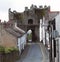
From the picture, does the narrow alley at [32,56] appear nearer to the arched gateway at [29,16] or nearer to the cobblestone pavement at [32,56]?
the cobblestone pavement at [32,56]

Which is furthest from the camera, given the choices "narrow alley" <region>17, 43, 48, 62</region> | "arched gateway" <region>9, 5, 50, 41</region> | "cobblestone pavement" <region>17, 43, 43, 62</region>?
"arched gateway" <region>9, 5, 50, 41</region>

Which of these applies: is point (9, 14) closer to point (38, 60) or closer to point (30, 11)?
point (30, 11)

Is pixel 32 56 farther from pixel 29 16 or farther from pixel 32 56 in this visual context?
pixel 29 16

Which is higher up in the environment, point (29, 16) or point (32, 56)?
point (29, 16)

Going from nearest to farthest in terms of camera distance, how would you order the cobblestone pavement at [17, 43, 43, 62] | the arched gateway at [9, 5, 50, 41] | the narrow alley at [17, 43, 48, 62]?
the narrow alley at [17, 43, 48, 62], the cobblestone pavement at [17, 43, 43, 62], the arched gateway at [9, 5, 50, 41]

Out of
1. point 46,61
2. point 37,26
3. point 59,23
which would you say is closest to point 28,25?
point 37,26

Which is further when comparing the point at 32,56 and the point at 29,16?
the point at 29,16

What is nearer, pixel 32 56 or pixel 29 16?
pixel 32 56

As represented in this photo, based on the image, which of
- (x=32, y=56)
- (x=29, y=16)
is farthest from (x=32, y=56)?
(x=29, y=16)

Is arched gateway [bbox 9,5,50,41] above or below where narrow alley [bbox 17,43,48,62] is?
above

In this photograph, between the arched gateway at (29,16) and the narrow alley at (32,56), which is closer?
the narrow alley at (32,56)

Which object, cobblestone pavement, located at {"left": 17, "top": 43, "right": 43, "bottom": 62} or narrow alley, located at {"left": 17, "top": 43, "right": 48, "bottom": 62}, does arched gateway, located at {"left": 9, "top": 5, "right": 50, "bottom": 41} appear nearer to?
narrow alley, located at {"left": 17, "top": 43, "right": 48, "bottom": 62}

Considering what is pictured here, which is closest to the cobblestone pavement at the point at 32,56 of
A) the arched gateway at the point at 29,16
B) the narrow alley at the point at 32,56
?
the narrow alley at the point at 32,56

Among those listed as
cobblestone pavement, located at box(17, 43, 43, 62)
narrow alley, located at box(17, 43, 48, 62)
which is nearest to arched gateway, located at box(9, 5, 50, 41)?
narrow alley, located at box(17, 43, 48, 62)
